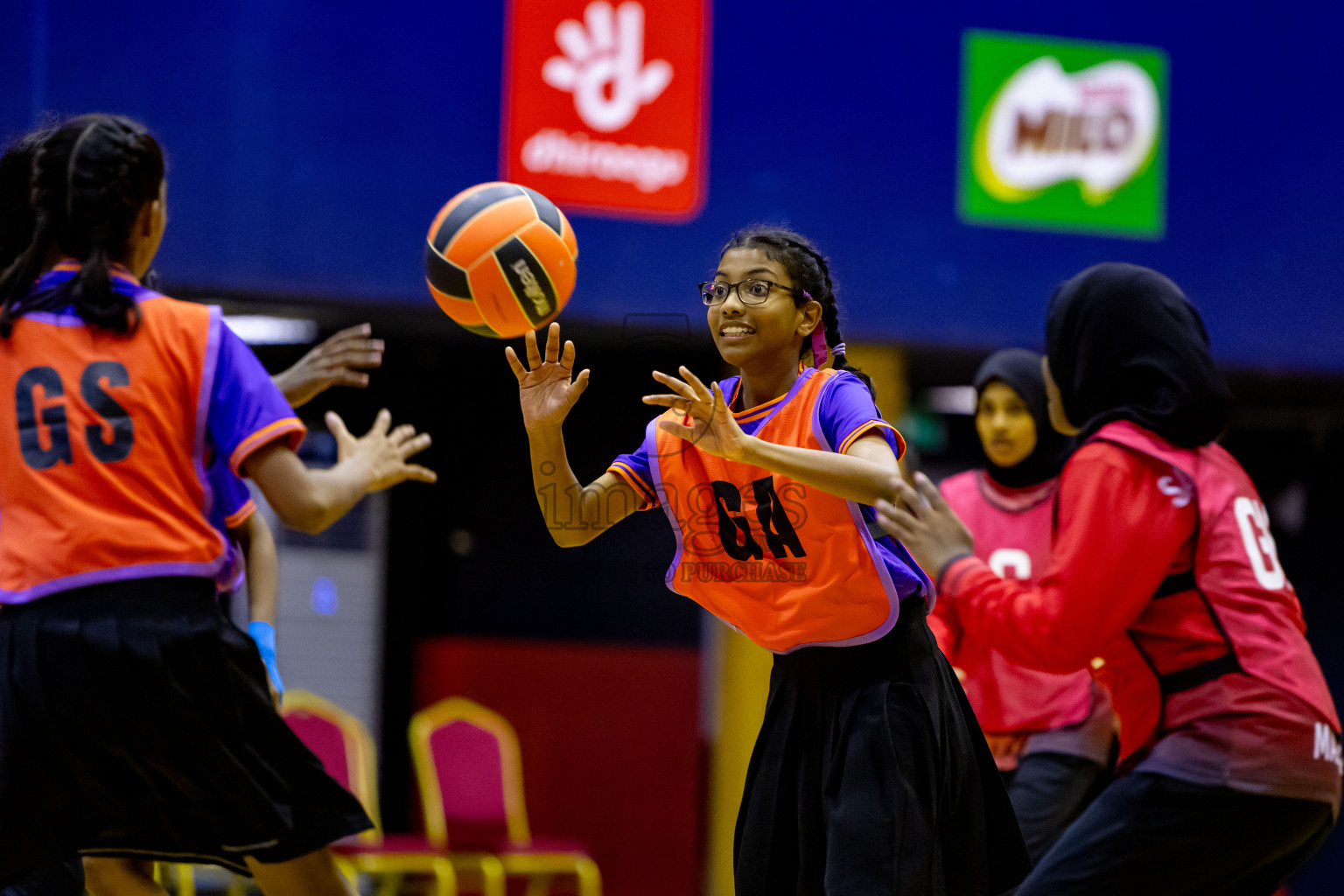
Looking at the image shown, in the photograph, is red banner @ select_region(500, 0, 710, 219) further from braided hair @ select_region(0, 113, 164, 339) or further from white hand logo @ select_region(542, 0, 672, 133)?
braided hair @ select_region(0, 113, 164, 339)

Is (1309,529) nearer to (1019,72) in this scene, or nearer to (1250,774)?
(1019,72)

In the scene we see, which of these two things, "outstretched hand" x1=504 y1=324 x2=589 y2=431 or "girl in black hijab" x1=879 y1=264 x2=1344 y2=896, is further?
"outstretched hand" x1=504 y1=324 x2=589 y2=431

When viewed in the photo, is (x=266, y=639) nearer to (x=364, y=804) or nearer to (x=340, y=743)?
(x=364, y=804)

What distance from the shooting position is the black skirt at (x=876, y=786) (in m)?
3.09

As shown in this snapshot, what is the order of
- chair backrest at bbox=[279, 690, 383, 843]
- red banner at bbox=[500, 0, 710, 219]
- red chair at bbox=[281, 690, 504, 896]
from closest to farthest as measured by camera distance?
1. red chair at bbox=[281, 690, 504, 896]
2. red banner at bbox=[500, 0, 710, 219]
3. chair backrest at bbox=[279, 690, 383, 843]

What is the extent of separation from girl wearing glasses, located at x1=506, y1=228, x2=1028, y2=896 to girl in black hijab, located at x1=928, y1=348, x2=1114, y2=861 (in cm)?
125

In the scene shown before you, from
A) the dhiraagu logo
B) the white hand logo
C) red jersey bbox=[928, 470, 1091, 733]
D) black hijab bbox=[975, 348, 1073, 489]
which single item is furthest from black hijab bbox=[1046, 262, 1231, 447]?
the dhiraagu logo

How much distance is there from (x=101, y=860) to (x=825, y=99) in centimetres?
585

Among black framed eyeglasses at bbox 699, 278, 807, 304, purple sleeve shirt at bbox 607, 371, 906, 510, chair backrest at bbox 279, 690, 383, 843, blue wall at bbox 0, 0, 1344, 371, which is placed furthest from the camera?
chair backrest at bbox 279, 690, 383, 843

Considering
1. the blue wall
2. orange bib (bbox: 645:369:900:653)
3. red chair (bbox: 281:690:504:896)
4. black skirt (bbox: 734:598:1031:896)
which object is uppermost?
the blue wall

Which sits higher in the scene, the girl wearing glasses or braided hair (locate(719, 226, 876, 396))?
braided hair (locate(719, 226, 876, 396))

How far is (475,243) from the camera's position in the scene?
3715 millimetres

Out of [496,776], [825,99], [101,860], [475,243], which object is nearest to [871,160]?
[825,99]

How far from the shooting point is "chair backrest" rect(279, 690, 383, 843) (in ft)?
25.0
